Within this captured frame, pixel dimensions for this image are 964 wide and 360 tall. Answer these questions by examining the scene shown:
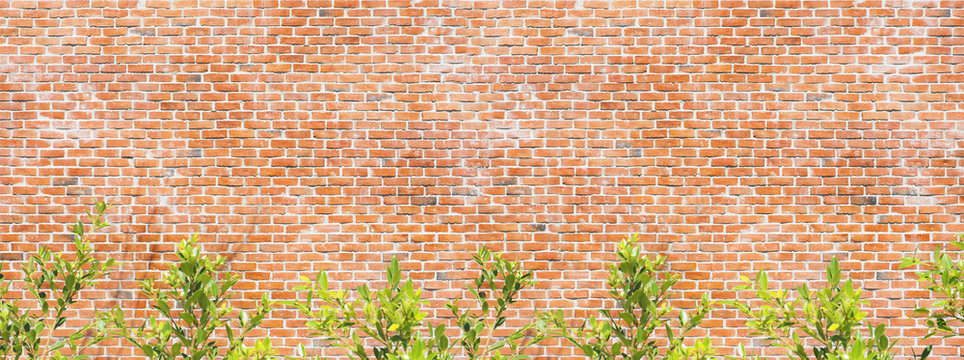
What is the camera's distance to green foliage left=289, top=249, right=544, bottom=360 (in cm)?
317

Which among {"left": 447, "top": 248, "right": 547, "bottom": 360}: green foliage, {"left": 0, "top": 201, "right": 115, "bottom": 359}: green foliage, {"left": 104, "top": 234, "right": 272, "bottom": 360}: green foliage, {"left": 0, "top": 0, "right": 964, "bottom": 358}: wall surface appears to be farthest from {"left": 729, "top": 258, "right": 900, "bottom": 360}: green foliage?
{"left": 0, "top": 201, "right": 115, "bottom": 359}: green foliage

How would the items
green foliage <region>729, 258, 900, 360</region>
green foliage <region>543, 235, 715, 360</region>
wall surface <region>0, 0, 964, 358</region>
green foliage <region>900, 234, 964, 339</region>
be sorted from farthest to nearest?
wall surface <region>0, 0, 964, 358</region>
green foliage <region>543, 235, 715, 360</region>
green foliage <region>900, 234, 964, 339</region>
green foliage <region>729, 258, 900, 360</region>

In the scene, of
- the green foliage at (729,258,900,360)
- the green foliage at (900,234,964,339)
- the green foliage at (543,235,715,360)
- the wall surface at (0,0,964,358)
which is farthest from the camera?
the wall surface at (0,0,964,358)

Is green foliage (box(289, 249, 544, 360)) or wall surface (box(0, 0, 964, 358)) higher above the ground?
wall surface (box(0, 0, 964, 358))

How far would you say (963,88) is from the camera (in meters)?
3.81

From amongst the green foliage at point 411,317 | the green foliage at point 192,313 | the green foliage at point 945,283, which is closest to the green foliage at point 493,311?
the green foliage at point 411,317

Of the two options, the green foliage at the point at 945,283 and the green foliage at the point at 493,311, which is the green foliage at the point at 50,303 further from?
the green foliage at the point at 945,283

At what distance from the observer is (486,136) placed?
3857mm

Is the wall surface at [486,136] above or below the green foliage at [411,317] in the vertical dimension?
above

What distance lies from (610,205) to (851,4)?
1983 millimetres

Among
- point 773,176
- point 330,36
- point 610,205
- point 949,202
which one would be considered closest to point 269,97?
point 330,36

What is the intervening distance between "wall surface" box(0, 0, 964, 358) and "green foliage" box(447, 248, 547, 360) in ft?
0.62

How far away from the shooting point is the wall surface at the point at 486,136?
382 centimetres

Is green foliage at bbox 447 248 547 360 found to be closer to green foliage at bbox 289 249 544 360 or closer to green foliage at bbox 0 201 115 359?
green foliage at bbox 289 249 544 360
